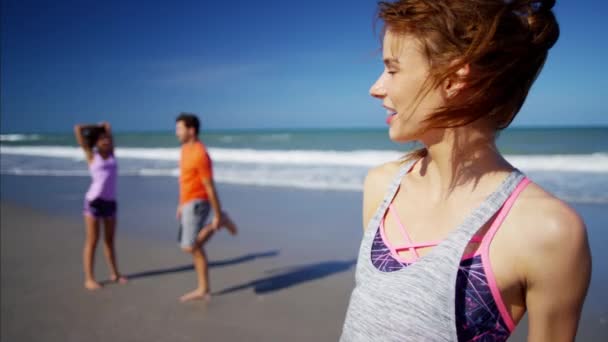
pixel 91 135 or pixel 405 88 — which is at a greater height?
pixel 405 88

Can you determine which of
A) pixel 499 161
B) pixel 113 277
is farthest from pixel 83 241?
pixel 499 161

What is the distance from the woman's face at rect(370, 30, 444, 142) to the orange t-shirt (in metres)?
3.39

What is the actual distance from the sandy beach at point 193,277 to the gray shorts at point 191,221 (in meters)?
0.70

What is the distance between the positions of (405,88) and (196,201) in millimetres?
3637

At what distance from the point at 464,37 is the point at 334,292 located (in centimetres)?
394

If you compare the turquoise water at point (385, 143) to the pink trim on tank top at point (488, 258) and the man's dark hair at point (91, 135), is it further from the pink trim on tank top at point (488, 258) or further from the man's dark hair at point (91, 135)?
the pink trim on tank top at point (488, 258)

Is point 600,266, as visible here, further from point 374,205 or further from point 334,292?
point 374,205

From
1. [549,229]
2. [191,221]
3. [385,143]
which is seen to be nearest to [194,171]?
[191,221]

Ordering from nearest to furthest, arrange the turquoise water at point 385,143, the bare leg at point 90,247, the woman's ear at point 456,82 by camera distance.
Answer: the woman's ear at point 456,82, the bare leg at point 90,247, the turquoise water at point 385,143

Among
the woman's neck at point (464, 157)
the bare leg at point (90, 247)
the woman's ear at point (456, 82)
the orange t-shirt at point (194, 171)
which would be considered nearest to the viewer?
the woman's ear at point (456, 82)

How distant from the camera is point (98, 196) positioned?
4.54 m

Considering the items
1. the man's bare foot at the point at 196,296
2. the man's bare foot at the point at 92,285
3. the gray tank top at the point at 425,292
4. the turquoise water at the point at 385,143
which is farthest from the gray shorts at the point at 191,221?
the turquoise water at the point at 385,143

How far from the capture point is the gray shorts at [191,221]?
4230 mm

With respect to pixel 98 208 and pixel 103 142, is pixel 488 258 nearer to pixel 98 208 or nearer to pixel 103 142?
pixel 98 208
